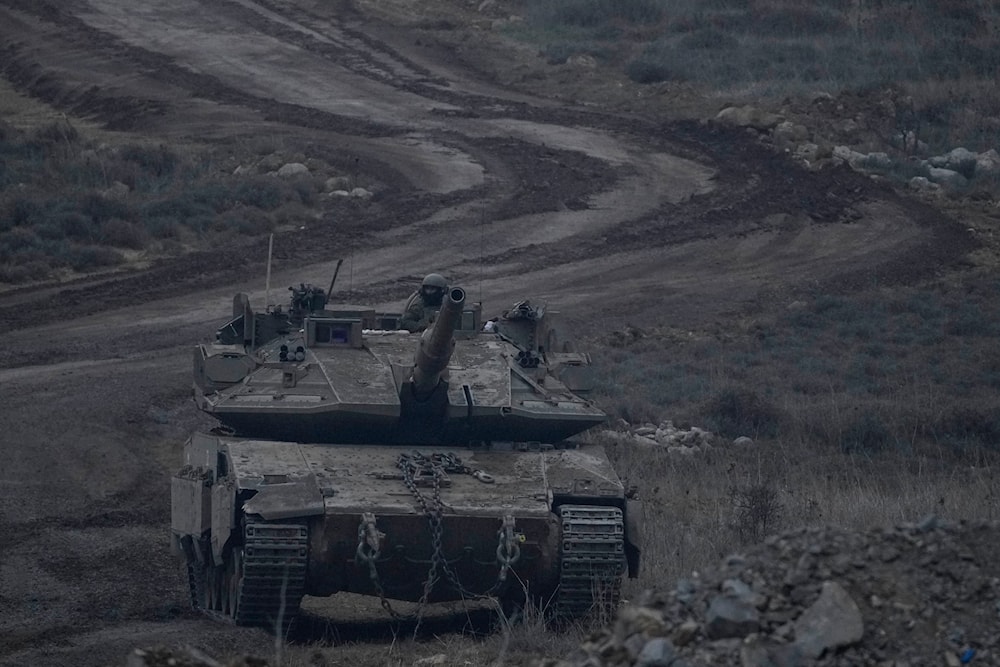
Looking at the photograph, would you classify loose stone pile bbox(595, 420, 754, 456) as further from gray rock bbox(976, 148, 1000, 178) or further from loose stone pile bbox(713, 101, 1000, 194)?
gray rock bbox(976, 148, 1000, 178)

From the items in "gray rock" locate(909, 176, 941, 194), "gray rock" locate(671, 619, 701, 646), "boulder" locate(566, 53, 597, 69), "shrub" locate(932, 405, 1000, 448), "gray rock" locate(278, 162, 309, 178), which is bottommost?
"shrub" locate(932, 405, 1000, 448)

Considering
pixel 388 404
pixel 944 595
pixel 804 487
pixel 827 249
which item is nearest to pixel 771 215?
pixel 827 249

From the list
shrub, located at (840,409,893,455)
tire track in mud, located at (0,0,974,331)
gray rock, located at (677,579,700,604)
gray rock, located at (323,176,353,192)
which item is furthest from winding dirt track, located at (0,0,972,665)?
shrub, located at (840,409,893,455)

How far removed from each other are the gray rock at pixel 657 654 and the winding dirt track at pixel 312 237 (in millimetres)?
5323

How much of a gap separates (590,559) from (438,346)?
6.98 ft

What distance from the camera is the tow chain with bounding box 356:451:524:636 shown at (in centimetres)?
1185

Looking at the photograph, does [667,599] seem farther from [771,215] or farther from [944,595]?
[771,215]

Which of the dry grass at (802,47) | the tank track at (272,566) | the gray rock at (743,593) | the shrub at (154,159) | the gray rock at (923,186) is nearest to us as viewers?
the gray rock at (743,593)

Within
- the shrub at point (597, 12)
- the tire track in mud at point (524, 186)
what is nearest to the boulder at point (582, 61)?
the tire track in mud at point (524, 186)

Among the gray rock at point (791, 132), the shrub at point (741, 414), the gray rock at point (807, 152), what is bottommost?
the shrub at point (741, 414)

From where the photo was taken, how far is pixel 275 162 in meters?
33.8

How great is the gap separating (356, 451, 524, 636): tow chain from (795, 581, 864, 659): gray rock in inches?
178

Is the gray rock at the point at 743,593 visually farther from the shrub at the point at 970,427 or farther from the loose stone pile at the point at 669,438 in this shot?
the shrub at the point at 970,427

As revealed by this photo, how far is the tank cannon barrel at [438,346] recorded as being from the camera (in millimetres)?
12469
